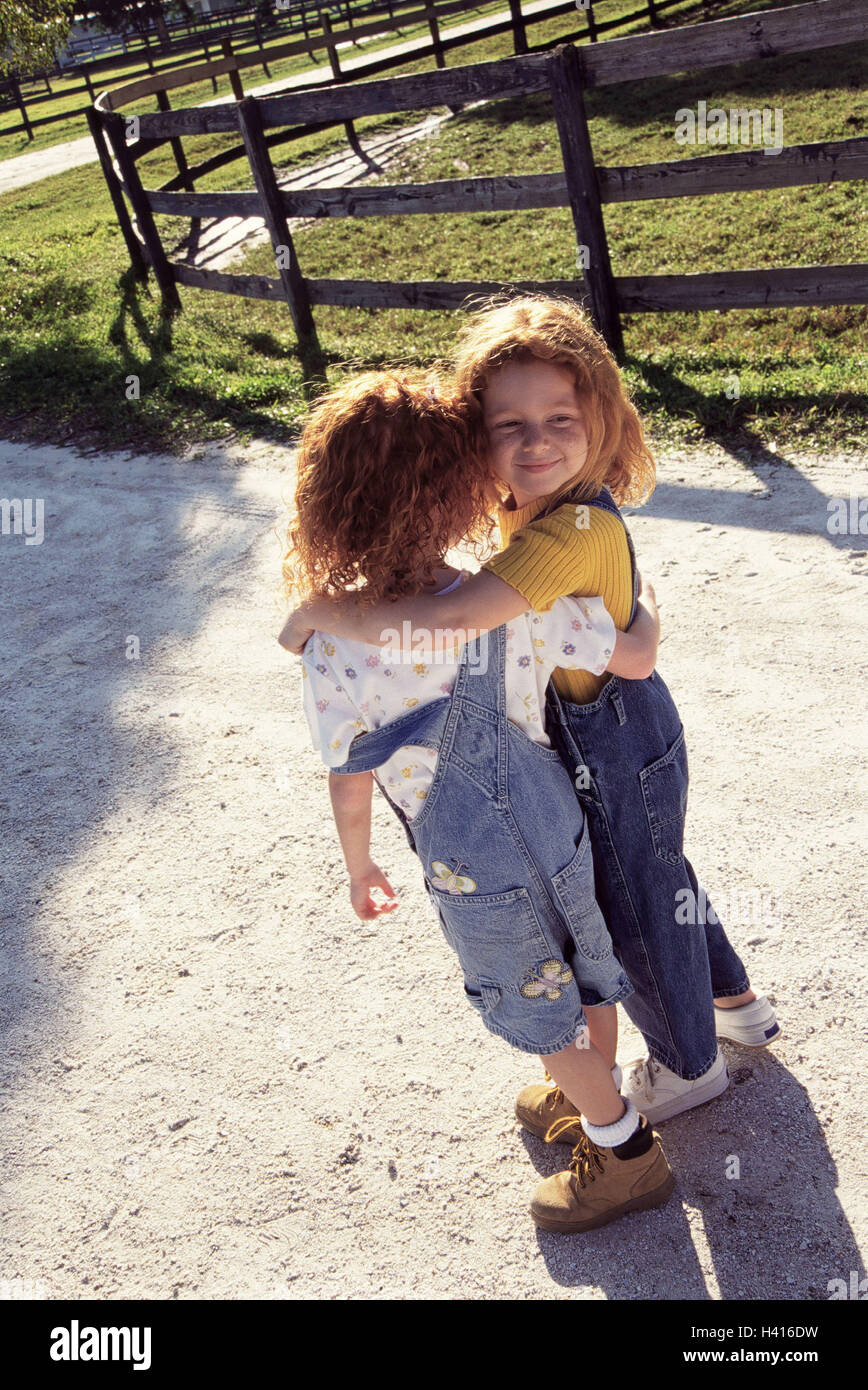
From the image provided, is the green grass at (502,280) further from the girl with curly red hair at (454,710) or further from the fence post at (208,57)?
the fence post at (208,57)

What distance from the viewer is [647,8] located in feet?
56.1

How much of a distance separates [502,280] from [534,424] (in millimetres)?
6366

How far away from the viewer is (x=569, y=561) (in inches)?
65.1

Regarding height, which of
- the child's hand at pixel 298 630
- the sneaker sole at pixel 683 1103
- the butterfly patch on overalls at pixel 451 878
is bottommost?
the sneaker sole at pixel 683 1103

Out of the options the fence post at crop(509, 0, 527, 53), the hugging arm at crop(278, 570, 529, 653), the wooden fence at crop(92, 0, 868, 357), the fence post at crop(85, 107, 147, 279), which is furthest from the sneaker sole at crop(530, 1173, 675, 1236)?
the fence post at crop(509, 0, 527, 53)

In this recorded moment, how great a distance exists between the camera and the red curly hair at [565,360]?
5.49 feet

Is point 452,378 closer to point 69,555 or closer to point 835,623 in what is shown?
point 835,623

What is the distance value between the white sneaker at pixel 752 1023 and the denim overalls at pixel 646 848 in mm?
159

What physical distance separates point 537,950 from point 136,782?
84.3 inches

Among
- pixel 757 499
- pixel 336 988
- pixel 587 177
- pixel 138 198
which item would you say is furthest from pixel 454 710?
pixel 138 198

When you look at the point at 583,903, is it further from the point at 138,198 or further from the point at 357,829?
the point at 138,198

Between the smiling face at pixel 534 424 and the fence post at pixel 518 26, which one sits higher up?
the fence post at pixel 518 26

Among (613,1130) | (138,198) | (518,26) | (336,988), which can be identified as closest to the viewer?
(613,1130)

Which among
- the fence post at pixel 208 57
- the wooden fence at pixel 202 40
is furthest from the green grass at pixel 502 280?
the wooden fence at pixel 202 40
